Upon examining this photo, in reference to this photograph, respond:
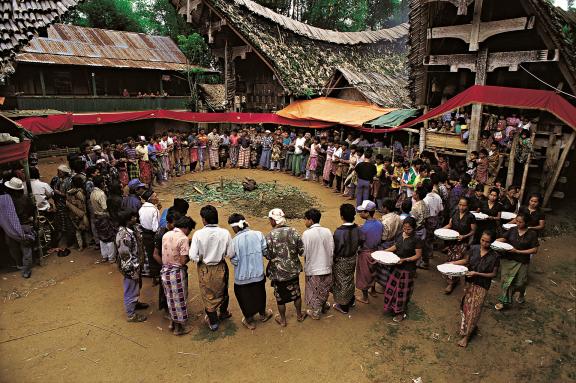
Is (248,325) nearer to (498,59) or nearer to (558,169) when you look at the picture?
(558,169)

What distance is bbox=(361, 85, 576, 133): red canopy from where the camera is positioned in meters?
7.80

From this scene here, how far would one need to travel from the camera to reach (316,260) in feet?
16.2

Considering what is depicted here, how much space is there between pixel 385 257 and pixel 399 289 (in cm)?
52

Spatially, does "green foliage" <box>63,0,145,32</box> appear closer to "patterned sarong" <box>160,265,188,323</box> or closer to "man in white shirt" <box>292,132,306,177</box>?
"man in white shirt" <box>292,132,306,177</box>

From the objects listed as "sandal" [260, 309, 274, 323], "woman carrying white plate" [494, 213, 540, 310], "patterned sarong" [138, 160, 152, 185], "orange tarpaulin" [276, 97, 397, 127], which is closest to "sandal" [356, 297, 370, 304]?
"sandal" [260, 309, 274, 323]

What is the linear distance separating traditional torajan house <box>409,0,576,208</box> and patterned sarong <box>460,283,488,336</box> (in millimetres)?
5148

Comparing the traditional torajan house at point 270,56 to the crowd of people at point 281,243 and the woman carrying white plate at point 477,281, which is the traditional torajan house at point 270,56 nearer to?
the crowd of people at point 281,243

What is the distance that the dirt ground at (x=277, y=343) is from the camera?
424cm

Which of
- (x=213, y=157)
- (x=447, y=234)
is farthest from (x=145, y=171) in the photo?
(x=447, y=234)

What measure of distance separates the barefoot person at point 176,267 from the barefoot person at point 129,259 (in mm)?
513

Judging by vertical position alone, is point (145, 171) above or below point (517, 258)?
above

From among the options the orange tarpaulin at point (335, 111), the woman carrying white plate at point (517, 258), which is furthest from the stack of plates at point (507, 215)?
the orange tarpaulin at point (335, 111)

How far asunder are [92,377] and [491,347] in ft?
15.8

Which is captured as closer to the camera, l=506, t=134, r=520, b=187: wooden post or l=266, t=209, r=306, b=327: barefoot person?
l=266, t=209, r=306, b=327: barefoot person
